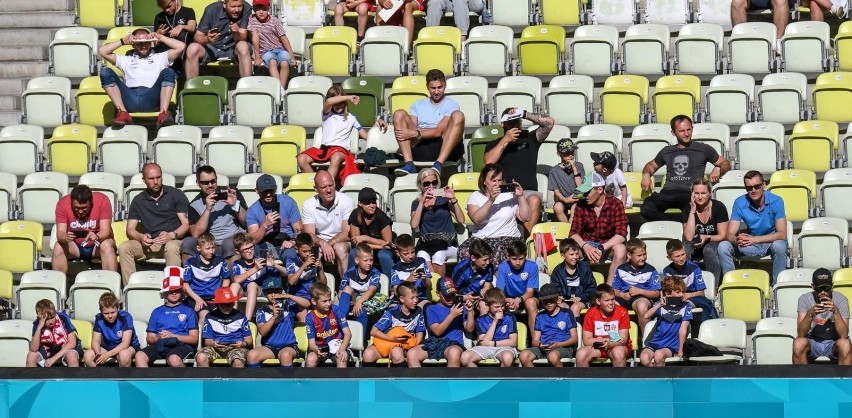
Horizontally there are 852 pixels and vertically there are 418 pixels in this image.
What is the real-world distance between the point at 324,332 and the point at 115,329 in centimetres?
179

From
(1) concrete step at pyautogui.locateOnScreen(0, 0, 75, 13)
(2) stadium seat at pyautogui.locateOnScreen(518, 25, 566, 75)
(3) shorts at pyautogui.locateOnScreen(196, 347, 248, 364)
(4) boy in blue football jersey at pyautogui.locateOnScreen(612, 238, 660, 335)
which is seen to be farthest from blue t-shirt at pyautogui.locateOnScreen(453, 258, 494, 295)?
(1) concrete step at pyautogui.locateOnScreen(0, 0, 75, 13)

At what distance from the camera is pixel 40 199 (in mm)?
16969

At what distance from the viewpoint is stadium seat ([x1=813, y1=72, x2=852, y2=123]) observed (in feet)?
57.5

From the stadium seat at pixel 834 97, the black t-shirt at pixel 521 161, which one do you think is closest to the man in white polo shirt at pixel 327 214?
the black t-shirt at pixel 521 161

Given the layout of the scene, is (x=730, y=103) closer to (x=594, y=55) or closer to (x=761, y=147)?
(x=761, y=147)

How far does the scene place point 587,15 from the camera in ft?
62.3

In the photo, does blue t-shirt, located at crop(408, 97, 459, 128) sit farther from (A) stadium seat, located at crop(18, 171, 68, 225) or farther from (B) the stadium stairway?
(B) the stadium stairway

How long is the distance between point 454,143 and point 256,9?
274cm

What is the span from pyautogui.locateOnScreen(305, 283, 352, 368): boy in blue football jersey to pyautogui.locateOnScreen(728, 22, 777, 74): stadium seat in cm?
563

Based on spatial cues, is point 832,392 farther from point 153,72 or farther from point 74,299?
point 153,72

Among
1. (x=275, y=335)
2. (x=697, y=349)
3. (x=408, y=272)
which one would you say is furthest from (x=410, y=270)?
(x=697, y=349)

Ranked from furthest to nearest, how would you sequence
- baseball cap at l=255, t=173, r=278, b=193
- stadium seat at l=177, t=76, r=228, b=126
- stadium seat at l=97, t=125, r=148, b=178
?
stadium seat at l=177, t=76, r=228, b=126
stadium seat at l=97, t=125, r=148, b=178
baseball cap at l=255, t=173, r=278, b=193

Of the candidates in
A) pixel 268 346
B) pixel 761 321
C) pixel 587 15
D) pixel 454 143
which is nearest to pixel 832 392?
pixel 761 321

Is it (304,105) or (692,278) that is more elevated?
(304,105)
